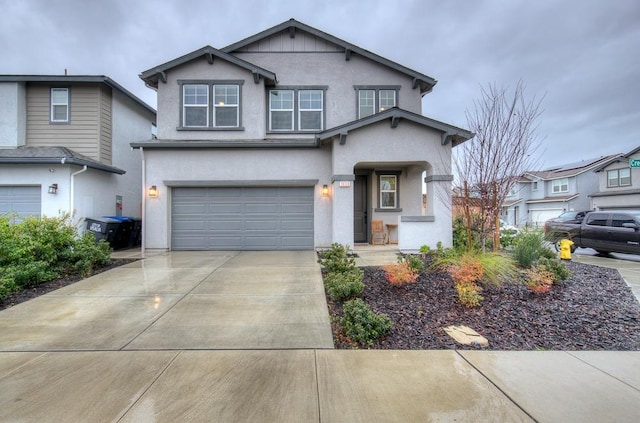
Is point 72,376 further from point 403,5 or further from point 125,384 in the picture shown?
point 403,5

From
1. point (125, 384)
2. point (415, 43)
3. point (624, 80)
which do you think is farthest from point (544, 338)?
point (624, 80)

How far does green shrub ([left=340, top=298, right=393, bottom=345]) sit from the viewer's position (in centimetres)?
369

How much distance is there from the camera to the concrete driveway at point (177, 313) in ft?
12.2

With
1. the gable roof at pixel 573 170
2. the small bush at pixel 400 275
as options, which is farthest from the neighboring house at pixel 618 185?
the small bush at pixel 400 275

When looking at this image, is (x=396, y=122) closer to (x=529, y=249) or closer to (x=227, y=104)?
(x=529, y=249)

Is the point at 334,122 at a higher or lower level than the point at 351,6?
lower

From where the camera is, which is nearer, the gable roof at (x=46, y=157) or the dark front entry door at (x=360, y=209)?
the gable roof at (x=46, y=157)

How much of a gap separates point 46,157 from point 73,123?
2.25 metres

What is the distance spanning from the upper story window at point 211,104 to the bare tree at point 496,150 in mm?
7925

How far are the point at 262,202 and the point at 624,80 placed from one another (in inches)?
1084

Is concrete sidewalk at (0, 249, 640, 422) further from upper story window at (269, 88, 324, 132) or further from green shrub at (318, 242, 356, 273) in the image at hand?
upper story window at (269, 88, 324, 132)

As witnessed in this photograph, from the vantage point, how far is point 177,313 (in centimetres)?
470

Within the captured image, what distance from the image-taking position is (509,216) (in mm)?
33938

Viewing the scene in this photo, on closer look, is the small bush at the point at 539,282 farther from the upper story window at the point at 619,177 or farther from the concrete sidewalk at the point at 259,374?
the upper story window at the point at 619,177
